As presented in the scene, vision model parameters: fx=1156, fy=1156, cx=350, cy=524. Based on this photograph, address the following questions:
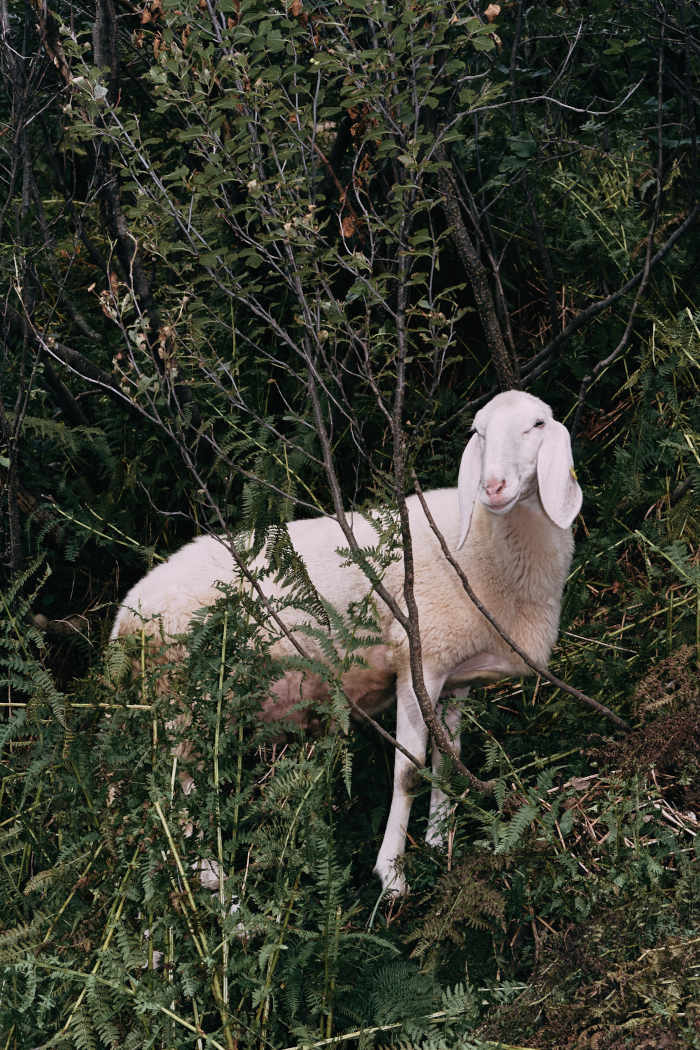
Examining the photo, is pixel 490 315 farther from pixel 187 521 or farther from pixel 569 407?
pixel 187 521

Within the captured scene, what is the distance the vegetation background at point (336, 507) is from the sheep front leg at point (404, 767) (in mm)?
142

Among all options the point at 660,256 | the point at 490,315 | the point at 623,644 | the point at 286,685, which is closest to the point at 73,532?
the point at 286,685

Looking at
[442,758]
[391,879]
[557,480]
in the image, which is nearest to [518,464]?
[557,480]

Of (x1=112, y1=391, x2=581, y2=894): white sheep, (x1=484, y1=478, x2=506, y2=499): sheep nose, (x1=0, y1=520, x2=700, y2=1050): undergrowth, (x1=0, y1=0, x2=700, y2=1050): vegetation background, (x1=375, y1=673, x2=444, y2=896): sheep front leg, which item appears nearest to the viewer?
(x1=0, y1=520, x2=700, y2=1050): undergrowth

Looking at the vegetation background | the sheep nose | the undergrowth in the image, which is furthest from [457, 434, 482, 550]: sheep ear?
the undergrowth

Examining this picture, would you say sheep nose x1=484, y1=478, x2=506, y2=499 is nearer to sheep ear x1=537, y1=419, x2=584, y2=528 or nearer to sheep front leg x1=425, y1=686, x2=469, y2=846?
sheep ear x1=537, y1=419, x2=584, y2=528

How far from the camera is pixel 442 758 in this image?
11.1 feet

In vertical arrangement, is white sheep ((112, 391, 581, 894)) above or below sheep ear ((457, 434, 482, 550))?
below

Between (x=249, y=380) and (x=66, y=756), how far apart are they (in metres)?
2.30

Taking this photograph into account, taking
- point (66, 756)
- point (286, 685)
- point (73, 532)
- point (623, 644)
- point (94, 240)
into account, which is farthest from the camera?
point (94, 240)

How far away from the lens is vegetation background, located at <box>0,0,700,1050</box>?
2.53 metres

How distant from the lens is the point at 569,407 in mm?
4840

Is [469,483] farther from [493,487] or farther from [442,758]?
[442,758]

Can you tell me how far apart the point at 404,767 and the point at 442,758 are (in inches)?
10.8
